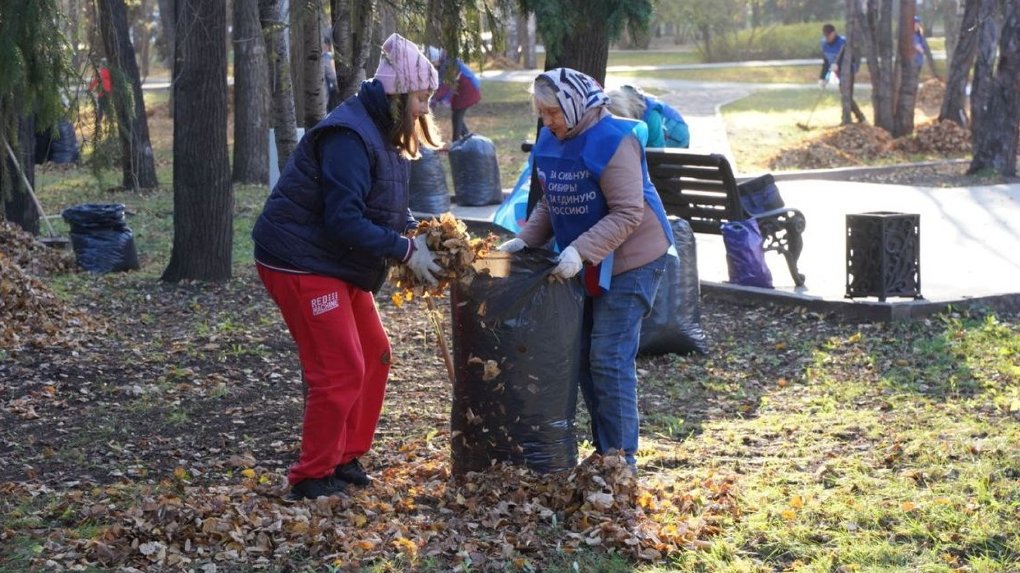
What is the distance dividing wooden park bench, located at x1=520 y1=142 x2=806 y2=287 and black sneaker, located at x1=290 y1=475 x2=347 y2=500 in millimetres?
4511

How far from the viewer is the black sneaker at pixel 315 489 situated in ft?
15.2

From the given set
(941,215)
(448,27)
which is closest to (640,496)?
(448,27)

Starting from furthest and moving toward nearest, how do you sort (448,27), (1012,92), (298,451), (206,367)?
1. (1012,92)
2. (206,367)
3. (448,27)
4. (298,451)

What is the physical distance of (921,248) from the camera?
10.6 meters

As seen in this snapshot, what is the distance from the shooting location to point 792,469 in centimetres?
521

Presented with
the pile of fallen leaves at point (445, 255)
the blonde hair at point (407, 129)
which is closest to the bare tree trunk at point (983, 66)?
the blonde hair at point (407, 129)

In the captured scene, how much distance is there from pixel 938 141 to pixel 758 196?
10889mm

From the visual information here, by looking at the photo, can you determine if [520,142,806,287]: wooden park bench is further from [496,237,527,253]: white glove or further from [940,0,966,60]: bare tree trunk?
[940,0,966,60]: bare tree trunk

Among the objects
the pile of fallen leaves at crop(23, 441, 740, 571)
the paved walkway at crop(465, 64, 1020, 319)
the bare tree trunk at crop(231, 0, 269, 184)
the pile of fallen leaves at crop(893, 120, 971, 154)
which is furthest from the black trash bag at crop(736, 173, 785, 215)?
the pile of fallen leaves at crop(893, 120, 971, 154)

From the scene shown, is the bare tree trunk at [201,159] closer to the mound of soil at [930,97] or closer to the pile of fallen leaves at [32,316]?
the pile of fallen leaves at [32,316]

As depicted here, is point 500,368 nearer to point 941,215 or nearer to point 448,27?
point 448,27

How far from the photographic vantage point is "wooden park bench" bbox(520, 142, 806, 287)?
879 cm

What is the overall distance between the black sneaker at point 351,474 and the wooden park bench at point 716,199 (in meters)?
4.31

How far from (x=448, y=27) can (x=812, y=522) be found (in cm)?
300
